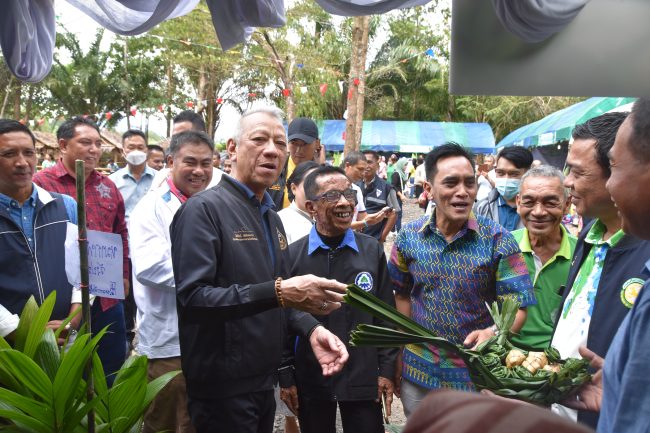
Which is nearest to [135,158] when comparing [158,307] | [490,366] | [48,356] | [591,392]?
[158,307]

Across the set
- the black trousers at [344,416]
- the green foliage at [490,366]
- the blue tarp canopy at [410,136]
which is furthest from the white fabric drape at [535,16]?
the blue tarp canopy at [410,136]

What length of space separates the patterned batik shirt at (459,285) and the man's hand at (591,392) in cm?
84

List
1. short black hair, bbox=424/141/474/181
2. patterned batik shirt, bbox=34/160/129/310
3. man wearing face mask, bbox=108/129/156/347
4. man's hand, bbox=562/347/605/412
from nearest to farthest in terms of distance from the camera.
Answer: man's hand, bbox=562/347/605/412 → short black hair, bbox=424/141/474/181 → patterned batik shirt, bbox=34/160/129/310 → man wearing face mask, bbox=108/129/156/347

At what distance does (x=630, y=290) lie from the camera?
2107 mm

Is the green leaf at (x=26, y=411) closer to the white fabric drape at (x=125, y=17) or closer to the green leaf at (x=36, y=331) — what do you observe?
the green leaf at (x=36, y=331)

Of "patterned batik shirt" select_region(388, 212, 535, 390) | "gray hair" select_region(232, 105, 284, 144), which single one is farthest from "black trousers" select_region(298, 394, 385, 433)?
"gray hair" select_region(232, 105, 284, 144)

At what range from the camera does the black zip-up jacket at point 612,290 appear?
216cm

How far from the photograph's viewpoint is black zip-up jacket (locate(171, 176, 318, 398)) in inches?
92.6

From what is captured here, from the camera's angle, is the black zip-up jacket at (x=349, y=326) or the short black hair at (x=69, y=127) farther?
the short black hair at (x=69, y=127)

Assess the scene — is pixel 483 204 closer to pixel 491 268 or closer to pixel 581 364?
pixel 491 268

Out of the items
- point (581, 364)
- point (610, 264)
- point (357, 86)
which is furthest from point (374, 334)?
point (357, 86)

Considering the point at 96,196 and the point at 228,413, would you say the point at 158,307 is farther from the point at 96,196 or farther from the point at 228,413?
the point at 96,196

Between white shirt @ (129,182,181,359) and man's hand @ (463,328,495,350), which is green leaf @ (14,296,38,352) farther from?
man's hand @ (463,328,495,350)

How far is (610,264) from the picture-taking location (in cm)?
226
